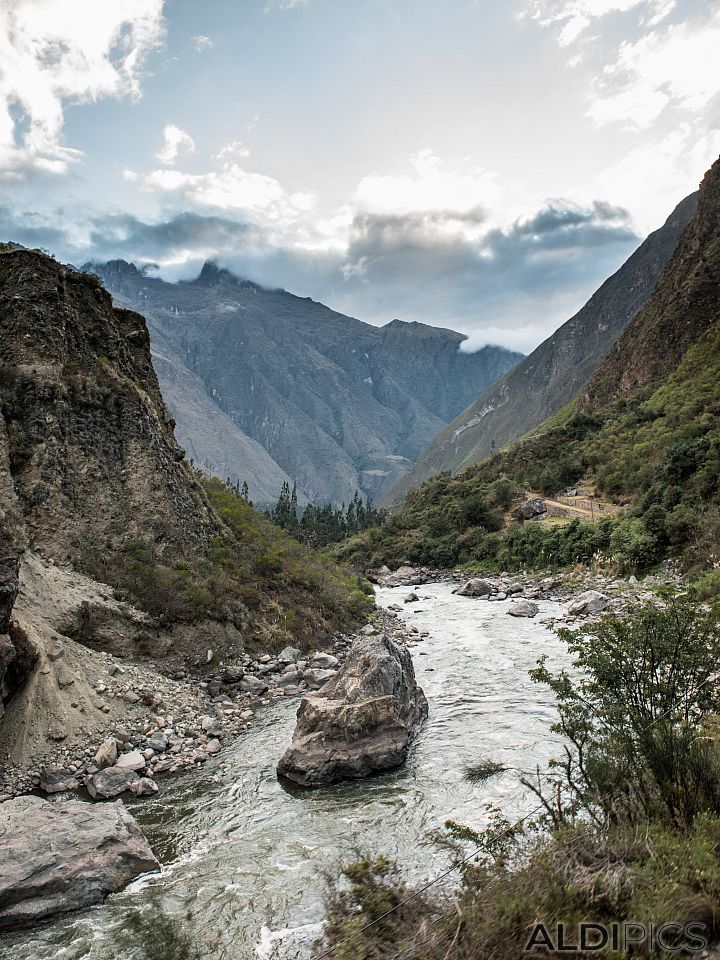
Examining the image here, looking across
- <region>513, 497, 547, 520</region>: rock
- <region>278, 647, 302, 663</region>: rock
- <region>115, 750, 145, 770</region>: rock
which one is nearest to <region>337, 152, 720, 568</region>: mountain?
<region>513, 497, 547, 520</region>: rock

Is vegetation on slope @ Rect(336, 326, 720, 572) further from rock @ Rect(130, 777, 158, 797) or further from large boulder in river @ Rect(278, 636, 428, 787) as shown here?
rock @ Rect(130, 777, 158, 797)

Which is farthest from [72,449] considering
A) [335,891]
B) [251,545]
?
[335,891]

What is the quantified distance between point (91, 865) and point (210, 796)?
368 cm

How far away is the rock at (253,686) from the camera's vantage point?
18.5 meters

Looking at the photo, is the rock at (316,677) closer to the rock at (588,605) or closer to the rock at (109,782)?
the rock at (109,782)

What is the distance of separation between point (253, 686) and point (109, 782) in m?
7.17

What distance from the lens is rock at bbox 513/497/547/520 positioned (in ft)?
189

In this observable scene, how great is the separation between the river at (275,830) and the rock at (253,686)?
124 cm

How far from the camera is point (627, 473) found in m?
52.4

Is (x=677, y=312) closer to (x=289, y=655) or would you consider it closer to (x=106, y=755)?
(x=289, y=655)

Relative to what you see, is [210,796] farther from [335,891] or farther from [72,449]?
[72,449]

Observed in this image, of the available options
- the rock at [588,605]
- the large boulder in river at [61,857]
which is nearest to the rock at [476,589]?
the rock at [588,605]

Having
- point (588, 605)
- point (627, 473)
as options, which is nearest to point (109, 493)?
point (588, 605)

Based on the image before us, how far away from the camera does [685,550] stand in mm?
30625
